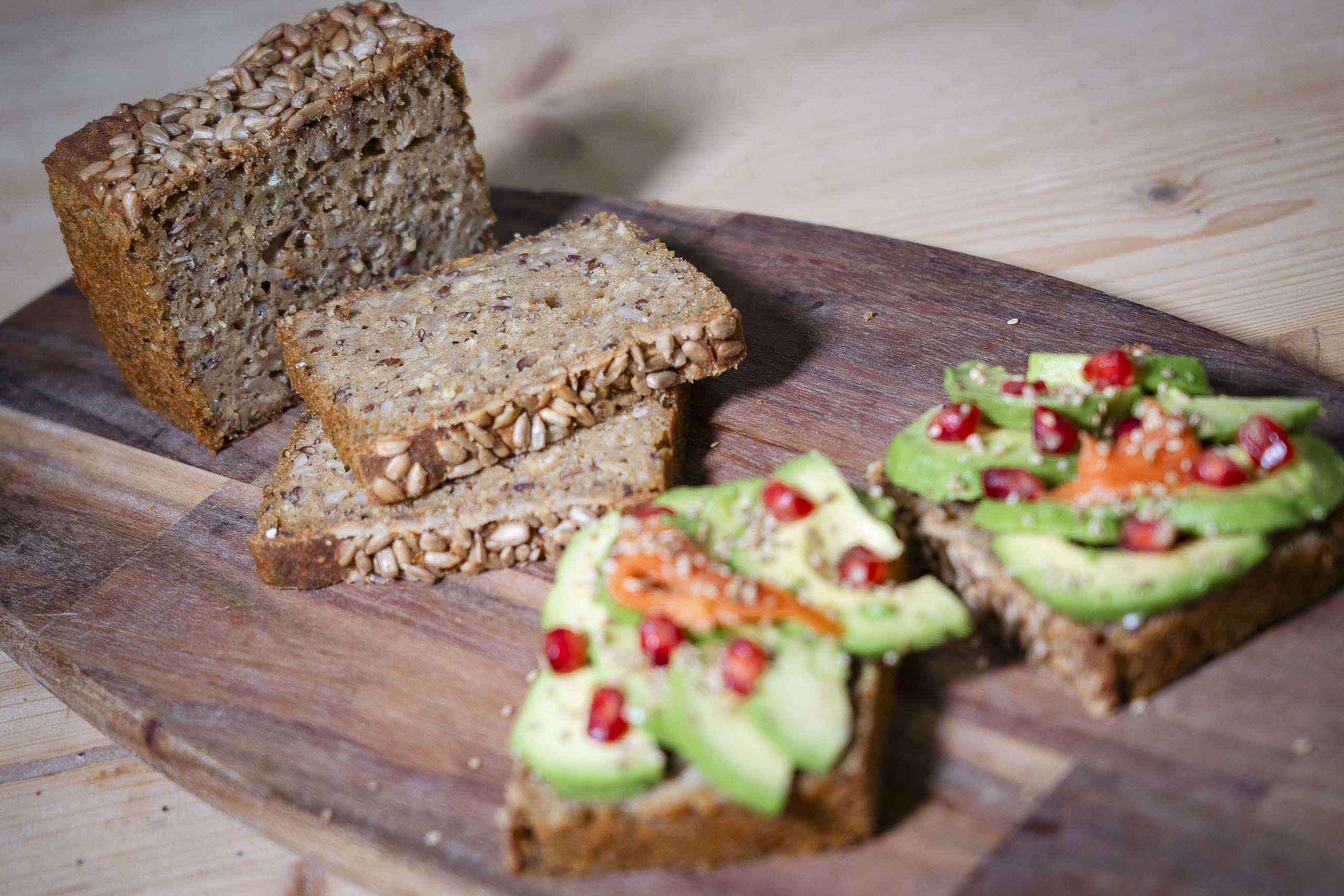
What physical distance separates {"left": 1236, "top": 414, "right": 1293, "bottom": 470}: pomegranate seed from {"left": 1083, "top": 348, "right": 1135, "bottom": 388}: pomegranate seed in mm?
362

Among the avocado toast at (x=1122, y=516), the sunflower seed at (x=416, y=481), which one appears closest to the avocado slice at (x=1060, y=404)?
the avocado toast at (x=1122, y=516)

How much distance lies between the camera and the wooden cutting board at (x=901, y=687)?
276cm

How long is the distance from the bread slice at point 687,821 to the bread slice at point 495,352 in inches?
49.3

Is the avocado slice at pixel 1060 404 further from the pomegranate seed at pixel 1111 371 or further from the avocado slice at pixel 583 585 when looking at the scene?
the avocado slice at pixel 583 585

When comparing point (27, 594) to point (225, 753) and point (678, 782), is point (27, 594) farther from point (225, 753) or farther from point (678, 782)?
point (678, 782)

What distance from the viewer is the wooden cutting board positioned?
9.04 ft

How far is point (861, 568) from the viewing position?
2.90 metres

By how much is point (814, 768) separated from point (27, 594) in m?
2.73

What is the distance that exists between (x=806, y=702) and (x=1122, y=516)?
3.07 ft

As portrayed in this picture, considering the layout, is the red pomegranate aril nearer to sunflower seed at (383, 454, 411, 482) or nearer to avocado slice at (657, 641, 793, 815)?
avocado slice at (657, 641, 793, 815)

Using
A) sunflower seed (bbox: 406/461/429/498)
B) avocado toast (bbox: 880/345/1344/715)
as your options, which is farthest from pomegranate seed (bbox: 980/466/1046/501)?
sunflower seed (bbox: 406/461/429/498)

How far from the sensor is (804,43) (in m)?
6.82

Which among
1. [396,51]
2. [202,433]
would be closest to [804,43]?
[396,51]

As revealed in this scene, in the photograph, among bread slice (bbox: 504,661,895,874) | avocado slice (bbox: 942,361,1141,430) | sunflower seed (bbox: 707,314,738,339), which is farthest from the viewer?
sunflower seed (bbox: 707,314,738,339)
